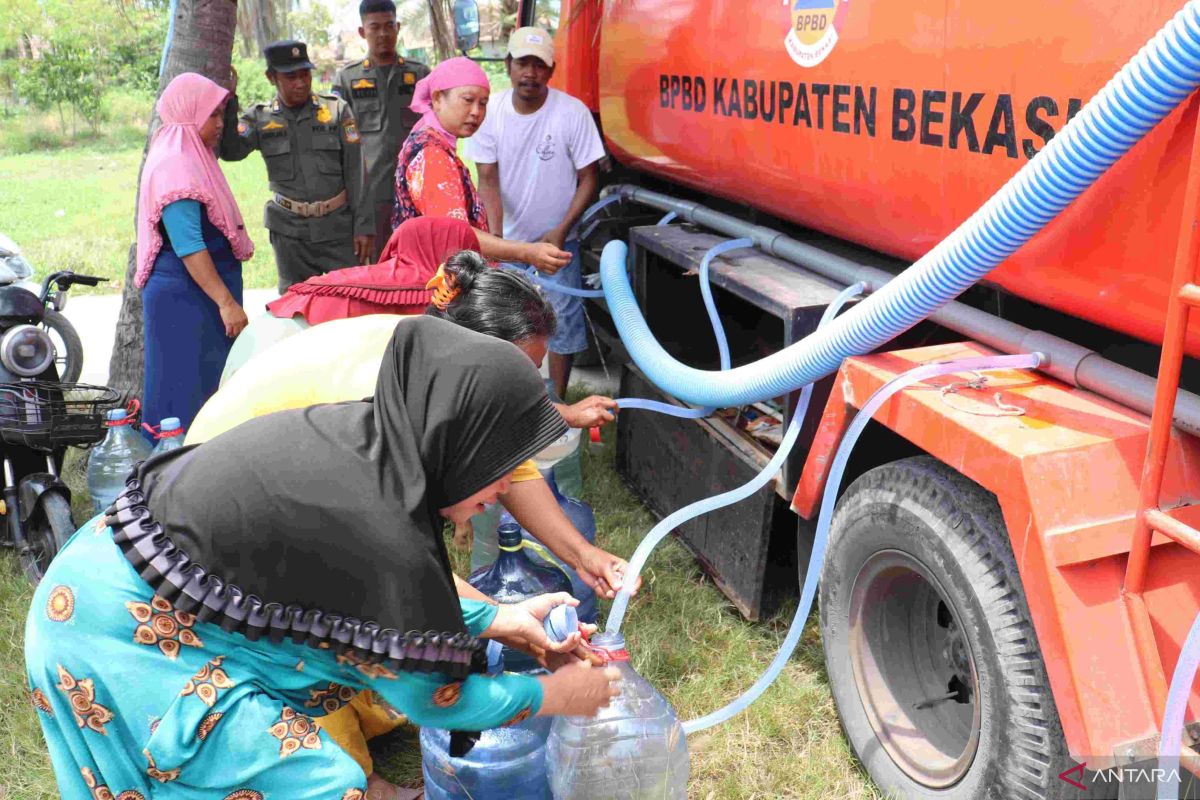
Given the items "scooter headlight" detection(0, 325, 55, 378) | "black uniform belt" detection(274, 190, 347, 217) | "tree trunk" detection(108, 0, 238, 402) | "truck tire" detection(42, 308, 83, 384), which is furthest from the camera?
"black uniform belt" detection(274, 190, 347, 217)

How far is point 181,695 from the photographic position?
1.73m

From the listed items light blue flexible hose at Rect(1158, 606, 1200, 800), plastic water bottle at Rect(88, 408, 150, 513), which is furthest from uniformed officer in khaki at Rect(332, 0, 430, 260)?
light blue flexible hose at Rect(1158, 606, 1200, 800)

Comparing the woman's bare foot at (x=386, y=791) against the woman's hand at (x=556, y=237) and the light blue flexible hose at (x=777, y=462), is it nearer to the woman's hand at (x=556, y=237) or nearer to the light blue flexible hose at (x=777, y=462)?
the light blue flexible hose at (x=777, y=462)

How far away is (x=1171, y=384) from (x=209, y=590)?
156 centimetres

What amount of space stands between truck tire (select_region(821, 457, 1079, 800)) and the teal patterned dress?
0.87 metres

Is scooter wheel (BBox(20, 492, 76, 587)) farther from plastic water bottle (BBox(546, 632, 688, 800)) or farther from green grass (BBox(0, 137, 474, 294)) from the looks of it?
green grass (BBox(0, 137, 474, 294))

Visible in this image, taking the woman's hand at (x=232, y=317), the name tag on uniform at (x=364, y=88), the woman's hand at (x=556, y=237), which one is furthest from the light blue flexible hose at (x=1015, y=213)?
the name tag on uniform at (x=364, y=88)

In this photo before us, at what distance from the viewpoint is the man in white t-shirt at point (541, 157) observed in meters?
4.82

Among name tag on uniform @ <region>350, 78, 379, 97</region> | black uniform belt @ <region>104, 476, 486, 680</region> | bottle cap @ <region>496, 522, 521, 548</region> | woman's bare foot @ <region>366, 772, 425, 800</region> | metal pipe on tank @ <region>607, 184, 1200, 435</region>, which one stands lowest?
woman's bare foot @ <region>366, 772, 425, 800</region>

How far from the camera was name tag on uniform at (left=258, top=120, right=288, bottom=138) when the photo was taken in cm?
545

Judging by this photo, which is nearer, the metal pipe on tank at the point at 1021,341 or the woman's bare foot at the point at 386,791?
the metal pipe on tank at the point at 1021,341

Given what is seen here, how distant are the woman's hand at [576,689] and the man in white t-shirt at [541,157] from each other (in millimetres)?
2965

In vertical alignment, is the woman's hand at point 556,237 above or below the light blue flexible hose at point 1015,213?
below

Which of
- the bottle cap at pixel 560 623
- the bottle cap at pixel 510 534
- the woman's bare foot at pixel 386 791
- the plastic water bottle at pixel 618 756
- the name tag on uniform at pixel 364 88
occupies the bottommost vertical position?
the woman's bare foot at pixel 386 791
